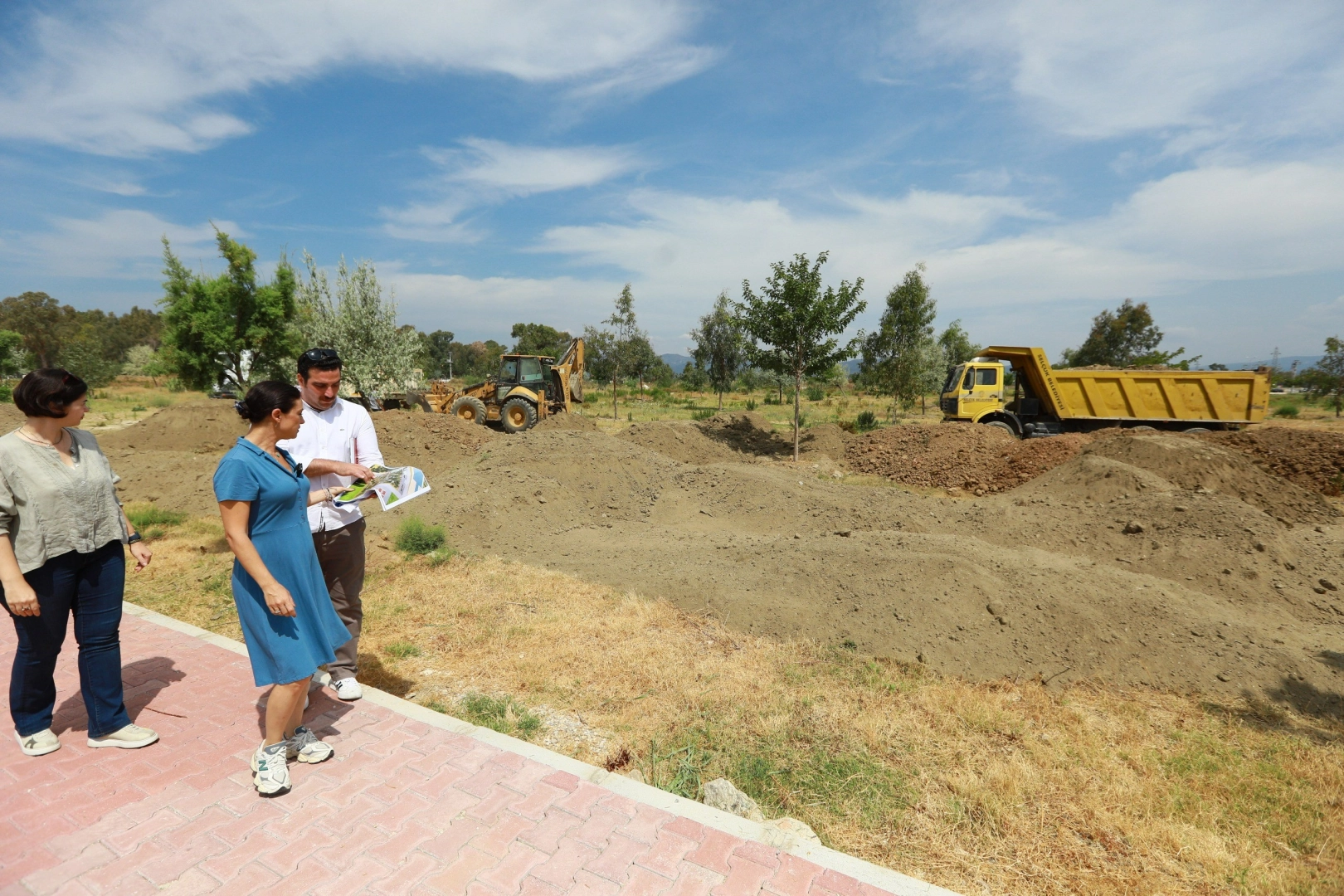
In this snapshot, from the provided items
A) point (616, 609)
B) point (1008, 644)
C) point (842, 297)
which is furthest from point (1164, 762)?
point (842, 297)

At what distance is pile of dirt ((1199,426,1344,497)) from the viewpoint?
430 inches

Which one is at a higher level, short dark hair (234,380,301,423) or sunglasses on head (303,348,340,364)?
sunglasses on head (303,348,340,364)

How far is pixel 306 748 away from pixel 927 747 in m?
3.29

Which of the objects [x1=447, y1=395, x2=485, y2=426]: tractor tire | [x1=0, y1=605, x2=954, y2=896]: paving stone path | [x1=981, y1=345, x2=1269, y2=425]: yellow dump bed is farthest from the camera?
[x1=447, y1=395, x2=485, y2=426]: tractor tire

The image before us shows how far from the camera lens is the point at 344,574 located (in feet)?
11.6

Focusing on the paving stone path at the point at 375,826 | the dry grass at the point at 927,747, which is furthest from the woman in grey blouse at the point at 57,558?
the dry grass at the point at 927,747

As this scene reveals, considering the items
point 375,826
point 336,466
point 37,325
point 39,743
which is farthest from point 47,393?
point 37,325

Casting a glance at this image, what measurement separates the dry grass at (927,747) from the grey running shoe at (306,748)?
0.95 m

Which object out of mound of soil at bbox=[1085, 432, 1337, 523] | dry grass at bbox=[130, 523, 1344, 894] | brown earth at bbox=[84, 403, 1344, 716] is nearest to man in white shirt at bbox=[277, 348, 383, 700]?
dry grass at bbox=[130, 523, 1344, 894]

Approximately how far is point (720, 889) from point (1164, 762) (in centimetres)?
284

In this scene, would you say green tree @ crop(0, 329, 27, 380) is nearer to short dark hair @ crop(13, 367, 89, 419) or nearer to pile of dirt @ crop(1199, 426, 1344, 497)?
short dark hair @ crop(13, 367, 89, 419)

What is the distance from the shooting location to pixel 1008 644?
4.84 metres

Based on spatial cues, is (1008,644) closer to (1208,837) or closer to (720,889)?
(1208,837)

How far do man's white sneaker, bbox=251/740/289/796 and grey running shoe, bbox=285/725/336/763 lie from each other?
6.4 inches
